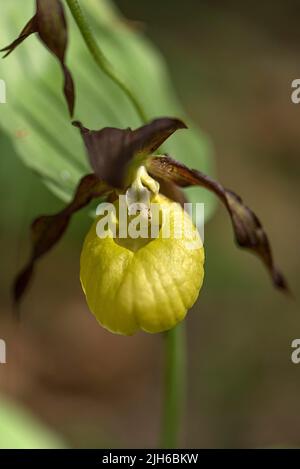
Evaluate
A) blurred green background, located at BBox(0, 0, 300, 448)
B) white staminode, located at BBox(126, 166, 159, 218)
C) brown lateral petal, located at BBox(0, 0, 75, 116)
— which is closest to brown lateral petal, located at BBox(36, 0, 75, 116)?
brown lateral petal, located at BBox(0, 0, 75, 116)

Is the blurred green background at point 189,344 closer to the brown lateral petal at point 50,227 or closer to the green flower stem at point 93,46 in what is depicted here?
the brown lateral petal at point 50,227

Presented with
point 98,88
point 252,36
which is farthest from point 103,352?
point 252,36

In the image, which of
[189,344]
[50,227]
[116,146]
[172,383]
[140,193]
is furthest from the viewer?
[189,344]

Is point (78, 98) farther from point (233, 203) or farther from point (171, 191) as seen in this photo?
point (233, 203)

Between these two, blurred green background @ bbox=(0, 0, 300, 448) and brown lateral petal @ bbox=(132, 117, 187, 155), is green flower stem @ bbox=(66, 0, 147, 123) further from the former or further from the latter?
blurred green background @ bbox=(0, 0, 300, 448)

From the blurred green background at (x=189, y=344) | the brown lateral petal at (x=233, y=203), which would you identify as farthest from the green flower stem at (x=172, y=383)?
the blurred green background at (x=189, y=344)

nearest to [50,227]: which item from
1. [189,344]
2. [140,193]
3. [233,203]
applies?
[140,193]

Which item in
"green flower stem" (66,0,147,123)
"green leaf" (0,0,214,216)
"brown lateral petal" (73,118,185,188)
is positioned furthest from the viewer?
"green leaf" (0,0,214,216)
